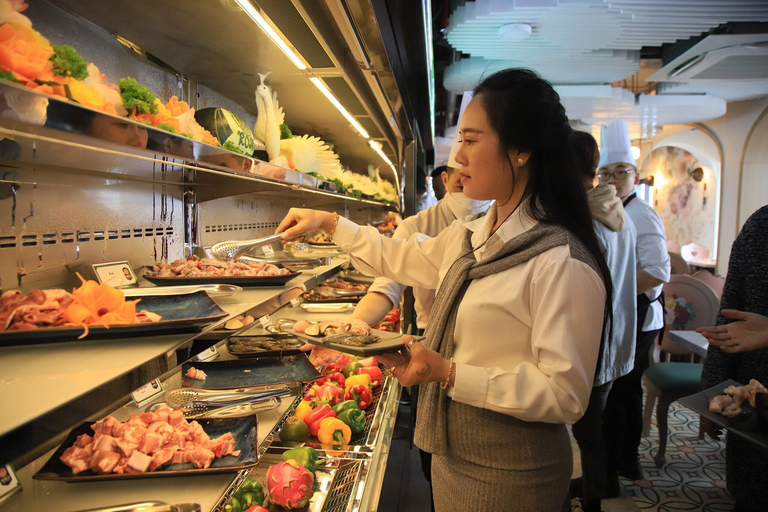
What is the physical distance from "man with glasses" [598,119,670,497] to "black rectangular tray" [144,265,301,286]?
2.56m

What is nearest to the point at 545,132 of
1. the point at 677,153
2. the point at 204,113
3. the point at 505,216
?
the point at 505,216

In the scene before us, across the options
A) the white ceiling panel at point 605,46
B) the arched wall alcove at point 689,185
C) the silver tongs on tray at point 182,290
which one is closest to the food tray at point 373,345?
the silver tongs on tray at point 182,290

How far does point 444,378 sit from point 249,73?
147 centimetres

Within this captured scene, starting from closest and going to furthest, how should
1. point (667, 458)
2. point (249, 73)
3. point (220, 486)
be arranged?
point (220, 486) → point (249, 73) → point (667, 458)

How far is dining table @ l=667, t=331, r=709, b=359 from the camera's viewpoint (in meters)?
3.02

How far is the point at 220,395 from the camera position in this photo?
1636 mm

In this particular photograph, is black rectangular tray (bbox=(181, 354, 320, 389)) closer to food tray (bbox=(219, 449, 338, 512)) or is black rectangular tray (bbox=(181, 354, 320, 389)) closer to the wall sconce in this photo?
food tray (bbox=(219, 449, 338, 512))

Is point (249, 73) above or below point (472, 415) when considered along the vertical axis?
Answer: above

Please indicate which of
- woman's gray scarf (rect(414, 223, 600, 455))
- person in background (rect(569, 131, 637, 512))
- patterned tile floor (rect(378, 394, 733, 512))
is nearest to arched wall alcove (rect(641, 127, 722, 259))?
patterned tile floor (rect(378, 394, 733, 512))

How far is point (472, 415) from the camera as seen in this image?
1.44 m

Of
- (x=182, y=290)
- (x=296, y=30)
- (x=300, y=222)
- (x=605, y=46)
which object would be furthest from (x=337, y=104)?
(x=605, y=46)

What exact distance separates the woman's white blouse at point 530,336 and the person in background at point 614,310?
132 cm

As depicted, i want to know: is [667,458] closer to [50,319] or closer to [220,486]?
[220,486]

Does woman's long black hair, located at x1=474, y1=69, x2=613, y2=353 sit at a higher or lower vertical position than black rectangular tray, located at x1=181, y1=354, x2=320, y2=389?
higher
